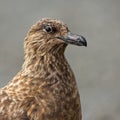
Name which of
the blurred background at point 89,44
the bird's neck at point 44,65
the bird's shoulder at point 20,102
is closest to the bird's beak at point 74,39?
the bird's neck at point 44,65

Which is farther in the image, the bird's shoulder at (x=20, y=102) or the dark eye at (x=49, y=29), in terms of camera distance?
the dark eye at (x=49, y=29)

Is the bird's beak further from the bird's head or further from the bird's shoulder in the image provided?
the bird's shoulder

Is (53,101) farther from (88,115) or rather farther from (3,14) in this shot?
(3,14)

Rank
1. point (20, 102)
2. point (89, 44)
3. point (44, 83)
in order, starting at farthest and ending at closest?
1. point (89, 44)
2. point (44, 83)
3. point (20, 102)

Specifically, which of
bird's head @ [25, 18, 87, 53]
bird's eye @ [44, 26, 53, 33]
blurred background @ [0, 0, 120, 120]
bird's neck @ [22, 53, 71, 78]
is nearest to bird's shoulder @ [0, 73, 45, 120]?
bird's neck @ [22, 53, 71, 78]

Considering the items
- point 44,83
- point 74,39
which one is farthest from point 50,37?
point 44,83

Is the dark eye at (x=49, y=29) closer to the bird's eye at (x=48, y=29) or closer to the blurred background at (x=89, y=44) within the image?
the bird's eye at (x=48, y=29)

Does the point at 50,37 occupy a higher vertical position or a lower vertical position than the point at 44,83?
higher

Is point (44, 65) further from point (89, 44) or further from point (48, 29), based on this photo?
point (89, 44)
